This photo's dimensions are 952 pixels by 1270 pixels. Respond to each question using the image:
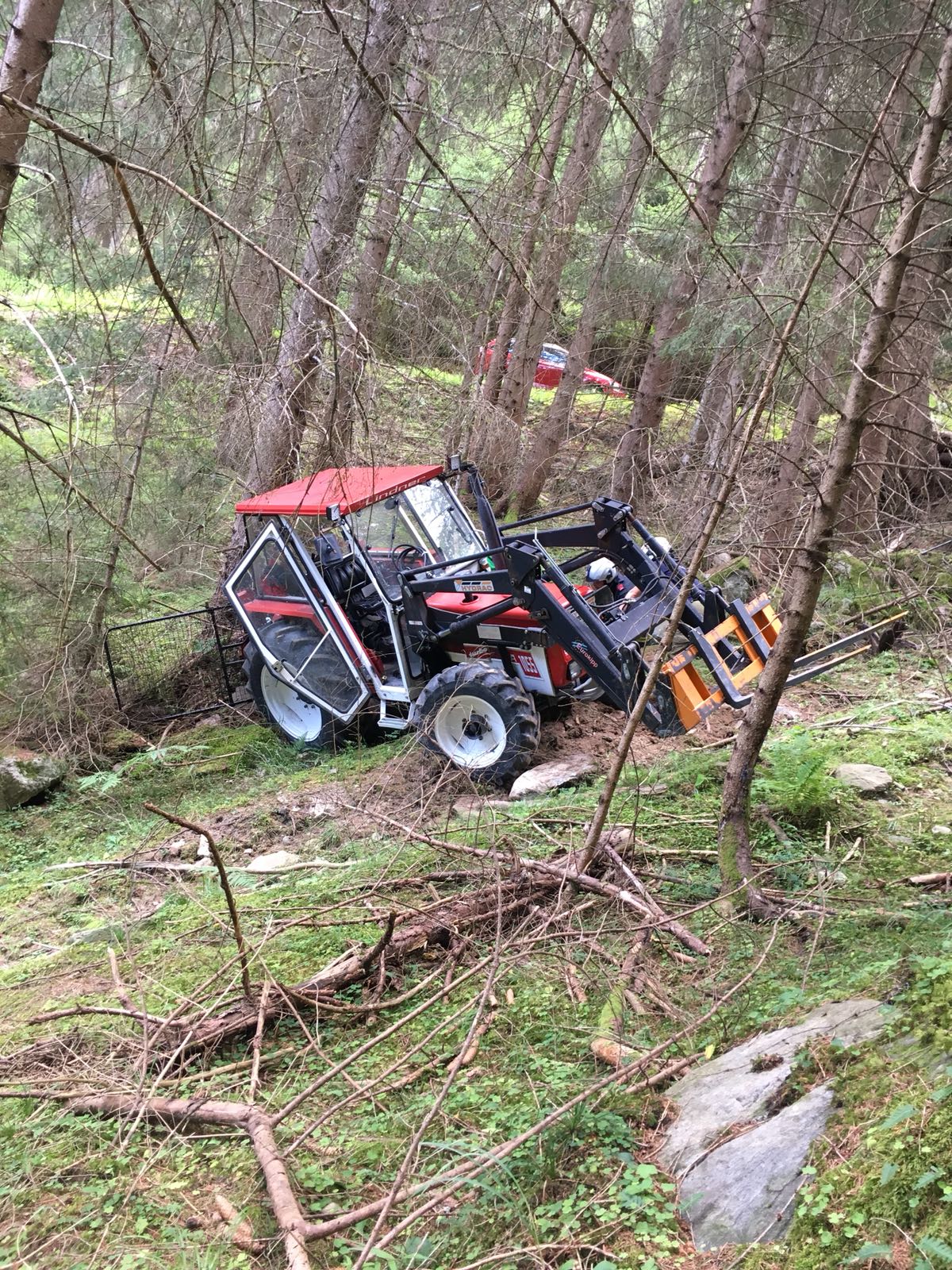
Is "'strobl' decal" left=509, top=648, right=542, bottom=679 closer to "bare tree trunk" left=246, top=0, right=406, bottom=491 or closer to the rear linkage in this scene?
the rear linkage

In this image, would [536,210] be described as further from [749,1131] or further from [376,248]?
[749,1131]

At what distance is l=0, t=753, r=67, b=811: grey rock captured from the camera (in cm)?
802

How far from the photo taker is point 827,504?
13.0ft

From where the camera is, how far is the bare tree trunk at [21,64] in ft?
11.0

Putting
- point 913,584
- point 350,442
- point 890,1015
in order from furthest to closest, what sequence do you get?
point 913,584 → point 350,442 → point 890,1015

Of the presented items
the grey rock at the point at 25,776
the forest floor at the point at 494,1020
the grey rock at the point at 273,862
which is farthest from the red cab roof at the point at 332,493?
the grey rock at the point at 25,776

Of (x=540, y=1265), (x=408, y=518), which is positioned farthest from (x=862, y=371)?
(x=408, y=518)

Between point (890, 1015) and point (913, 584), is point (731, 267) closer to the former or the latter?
point (913, 584)

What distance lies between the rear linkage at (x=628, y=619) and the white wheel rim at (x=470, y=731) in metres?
0.51

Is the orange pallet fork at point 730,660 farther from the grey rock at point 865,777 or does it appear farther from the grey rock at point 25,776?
the grey rock at point 25,776

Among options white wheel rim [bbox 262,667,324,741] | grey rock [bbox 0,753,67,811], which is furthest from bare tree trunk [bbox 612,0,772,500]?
grey rock [bbox 0,753,67,811]

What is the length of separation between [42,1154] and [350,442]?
2699 mm

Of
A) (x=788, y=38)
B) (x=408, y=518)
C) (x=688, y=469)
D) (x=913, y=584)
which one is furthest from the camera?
(x=788, y=38)

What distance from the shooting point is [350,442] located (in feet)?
11.9
